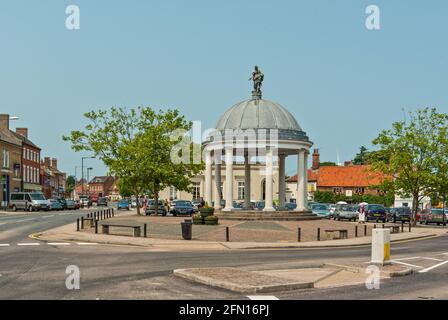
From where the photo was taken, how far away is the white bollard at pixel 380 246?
18484 millimetres

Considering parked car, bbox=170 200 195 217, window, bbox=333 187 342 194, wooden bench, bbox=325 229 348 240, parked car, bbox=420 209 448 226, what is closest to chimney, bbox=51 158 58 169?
window, bbox=333 187 342 194

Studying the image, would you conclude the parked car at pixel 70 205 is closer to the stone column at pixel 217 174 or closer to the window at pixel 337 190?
the stone column at pixel 217 174

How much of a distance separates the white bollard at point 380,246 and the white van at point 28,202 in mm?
57862

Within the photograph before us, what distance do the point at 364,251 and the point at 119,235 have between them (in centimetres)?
1292

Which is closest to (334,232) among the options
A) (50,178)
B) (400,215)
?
(400,215)

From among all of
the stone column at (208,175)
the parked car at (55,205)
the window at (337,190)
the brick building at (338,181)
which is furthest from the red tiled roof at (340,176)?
the stone column at (208,175)

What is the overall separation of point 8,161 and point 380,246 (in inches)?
2974

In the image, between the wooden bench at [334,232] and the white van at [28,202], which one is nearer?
the wooden bench at [334,232]

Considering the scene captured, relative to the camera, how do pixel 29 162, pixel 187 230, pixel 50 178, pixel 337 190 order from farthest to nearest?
pixel 50 178, pixel 337 190, pixel 29 162, pixel 187 230

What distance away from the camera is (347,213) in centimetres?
5653

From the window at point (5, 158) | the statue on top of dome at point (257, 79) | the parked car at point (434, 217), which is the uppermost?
the statue on top of dome at point (257, 79)

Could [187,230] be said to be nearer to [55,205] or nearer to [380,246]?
[380,246]
